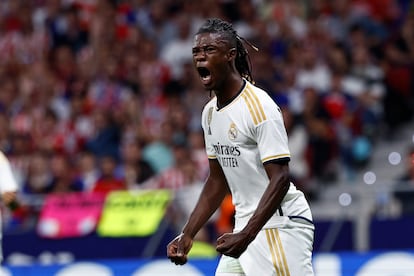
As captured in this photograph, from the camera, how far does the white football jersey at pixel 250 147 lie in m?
5.79

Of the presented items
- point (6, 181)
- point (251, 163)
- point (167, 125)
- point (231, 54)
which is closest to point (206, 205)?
point (251, 163)

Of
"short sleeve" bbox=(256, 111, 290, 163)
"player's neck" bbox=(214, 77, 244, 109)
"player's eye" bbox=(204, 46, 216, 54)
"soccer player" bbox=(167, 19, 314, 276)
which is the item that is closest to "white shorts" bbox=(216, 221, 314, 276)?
"soccer player" bbox=(167, 19, 314, 276)

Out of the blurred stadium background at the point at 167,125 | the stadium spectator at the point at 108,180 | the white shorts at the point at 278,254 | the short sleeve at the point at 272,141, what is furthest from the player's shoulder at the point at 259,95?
the stadium spectator at the point at 108,180

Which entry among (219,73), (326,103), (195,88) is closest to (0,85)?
(195,88)

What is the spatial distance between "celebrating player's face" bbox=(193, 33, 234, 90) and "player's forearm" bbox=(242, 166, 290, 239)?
25.5 inches

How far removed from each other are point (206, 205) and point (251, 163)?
1.75 ft

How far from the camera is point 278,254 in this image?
5938mm

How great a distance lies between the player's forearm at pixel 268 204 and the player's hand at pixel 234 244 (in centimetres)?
4

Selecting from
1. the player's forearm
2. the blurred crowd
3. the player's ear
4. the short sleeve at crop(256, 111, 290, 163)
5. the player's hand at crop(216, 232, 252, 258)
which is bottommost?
the blurred crowd

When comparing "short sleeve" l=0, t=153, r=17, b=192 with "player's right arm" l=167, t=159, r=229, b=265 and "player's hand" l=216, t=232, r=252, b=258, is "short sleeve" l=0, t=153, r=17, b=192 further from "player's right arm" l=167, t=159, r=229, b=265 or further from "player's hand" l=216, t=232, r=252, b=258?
"player's hand" l=216, t=232, r=252, b=258

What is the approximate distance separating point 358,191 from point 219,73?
6.23 metres

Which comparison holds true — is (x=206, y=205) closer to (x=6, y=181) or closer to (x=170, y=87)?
(x=6, y=181)

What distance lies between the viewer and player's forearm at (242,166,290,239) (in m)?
5.69

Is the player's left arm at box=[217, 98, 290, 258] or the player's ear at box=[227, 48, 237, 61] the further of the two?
the player's ear at box=[227, 48, 237, 61]
